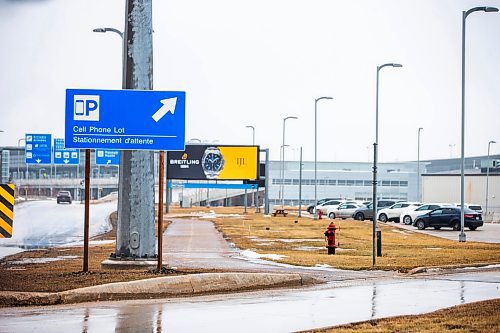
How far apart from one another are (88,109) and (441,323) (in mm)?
9646

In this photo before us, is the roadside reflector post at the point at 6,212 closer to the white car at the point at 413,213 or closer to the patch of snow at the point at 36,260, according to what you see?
the patch of snow at the point at 36,260

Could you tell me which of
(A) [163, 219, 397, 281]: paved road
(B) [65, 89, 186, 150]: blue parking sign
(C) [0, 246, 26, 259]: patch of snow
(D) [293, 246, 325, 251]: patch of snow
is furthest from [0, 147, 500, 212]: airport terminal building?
(B) [65, 89, 186, 150]: blue parking sign

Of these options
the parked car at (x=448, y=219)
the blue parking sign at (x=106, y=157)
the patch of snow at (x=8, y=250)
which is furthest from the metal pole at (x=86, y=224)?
the blue parking sign at (x=106, y=157)

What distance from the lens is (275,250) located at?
31.0m

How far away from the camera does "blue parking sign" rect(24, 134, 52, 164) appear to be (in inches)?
3396

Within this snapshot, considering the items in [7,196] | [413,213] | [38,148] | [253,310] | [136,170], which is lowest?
[413,213]

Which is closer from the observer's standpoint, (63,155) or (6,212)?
(6,212)

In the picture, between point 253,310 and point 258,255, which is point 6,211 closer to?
point 253,310

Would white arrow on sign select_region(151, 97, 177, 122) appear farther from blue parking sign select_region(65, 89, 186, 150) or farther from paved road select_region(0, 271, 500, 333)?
paved road select_region(0, 271, 500, 333)

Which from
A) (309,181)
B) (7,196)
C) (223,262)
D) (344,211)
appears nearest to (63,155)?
(344,211)

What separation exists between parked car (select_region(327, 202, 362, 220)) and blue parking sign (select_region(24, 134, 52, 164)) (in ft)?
85.3

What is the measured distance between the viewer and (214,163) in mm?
86000

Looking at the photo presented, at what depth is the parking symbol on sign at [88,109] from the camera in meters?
19.4

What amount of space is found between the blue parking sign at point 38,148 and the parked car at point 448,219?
4028 centimetres
